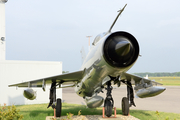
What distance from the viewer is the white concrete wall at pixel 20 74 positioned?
14.5 metres

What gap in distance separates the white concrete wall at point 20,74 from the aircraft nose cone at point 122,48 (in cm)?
1178

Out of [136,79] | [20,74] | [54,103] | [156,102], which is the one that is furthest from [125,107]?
[20,74]

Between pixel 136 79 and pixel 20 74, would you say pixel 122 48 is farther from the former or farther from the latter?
pixel 20 74

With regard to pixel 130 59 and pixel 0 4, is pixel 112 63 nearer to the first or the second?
pixel 130 59

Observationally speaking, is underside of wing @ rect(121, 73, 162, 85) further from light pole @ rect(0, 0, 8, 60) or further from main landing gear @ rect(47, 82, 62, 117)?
light pole @ rect(0, 0, 8, 60)

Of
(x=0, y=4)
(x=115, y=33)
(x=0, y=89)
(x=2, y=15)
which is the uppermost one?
(x=0, y=4)

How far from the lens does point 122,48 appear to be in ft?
14.0

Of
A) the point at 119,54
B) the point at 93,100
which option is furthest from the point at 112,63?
the point at 93,100

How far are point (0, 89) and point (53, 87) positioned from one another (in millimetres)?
7159

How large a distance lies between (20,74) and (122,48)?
1303 centimetres

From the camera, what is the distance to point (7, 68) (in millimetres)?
14797

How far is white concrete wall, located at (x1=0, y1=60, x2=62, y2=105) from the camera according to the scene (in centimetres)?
1448

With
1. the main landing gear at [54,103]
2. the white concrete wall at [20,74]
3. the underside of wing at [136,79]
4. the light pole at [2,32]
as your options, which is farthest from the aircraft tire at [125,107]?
the light pole at [2,32]

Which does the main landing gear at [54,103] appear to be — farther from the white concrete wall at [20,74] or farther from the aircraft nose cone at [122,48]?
the aircraft nose cone at [122,48]
